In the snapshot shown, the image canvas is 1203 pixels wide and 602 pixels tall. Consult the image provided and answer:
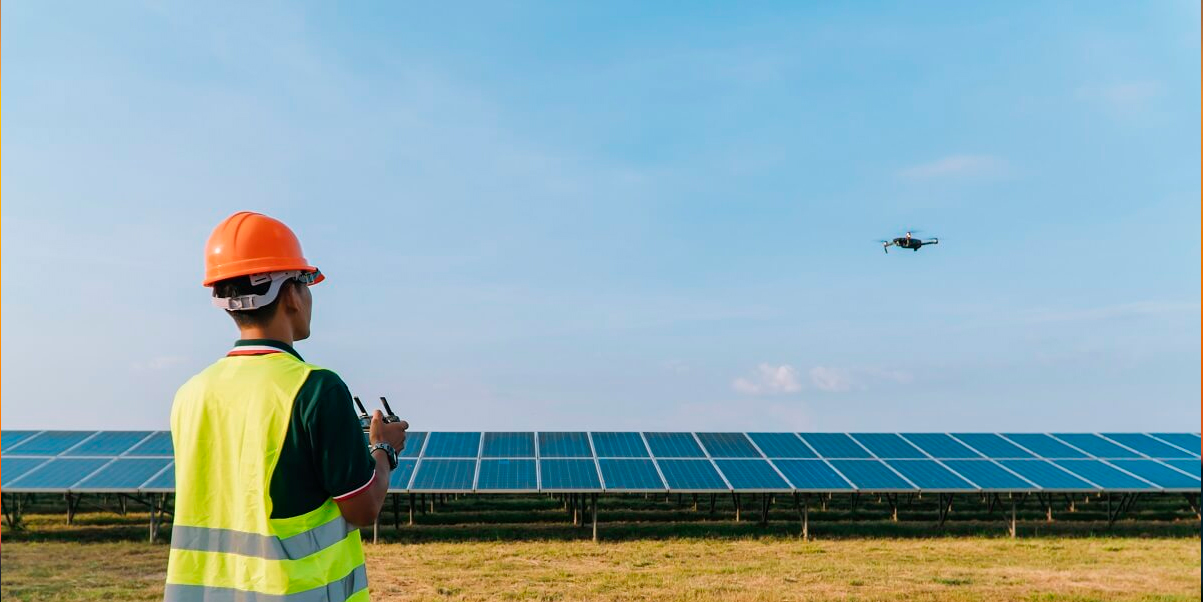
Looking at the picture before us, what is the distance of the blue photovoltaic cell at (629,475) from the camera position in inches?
682

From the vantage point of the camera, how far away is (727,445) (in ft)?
72.0

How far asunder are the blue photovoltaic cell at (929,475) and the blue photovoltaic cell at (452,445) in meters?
9.95

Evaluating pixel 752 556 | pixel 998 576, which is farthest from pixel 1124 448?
pixel 752 556

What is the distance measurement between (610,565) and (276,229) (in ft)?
41.2

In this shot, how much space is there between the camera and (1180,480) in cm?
1989

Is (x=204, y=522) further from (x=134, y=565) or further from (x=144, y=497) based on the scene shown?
(x=144, y=497)

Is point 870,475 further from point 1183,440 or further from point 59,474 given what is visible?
point 59,474

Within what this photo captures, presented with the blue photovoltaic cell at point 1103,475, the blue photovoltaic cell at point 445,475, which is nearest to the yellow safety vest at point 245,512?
the blue photovoltaic cell at point 445,475

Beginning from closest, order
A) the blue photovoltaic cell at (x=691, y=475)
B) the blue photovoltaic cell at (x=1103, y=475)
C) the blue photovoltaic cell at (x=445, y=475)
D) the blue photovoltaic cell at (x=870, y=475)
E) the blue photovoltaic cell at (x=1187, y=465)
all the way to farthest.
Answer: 1. the blue photovoltaic cell at (x=445, y=475)
2. the blue photovoltaic cell at (x=691, y=475)
3. the blue photovoltaic cell at (x=870, y=475)
4. the blue photovoltaic cell at (x=1103, y=475)
5. the blue photovoltaic cell at (x=1187, y=465)

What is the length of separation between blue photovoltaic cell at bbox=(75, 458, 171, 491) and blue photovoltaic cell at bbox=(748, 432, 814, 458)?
13.9m

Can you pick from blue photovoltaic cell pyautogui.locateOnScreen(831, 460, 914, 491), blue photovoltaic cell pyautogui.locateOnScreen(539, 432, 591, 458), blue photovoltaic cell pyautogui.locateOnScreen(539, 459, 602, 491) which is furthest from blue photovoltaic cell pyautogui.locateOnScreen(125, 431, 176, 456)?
blue photovoltaic cell pyautogui.locateOnScreen(831, 460, 914, 491)

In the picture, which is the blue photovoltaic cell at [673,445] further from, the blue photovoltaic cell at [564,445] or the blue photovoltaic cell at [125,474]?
the blue photovoltaic cell at [125,474]

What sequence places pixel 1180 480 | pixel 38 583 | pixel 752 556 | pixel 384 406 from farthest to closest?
pixel 1180 480
pixel 752 556
pixel 38 583
pixel 384 406

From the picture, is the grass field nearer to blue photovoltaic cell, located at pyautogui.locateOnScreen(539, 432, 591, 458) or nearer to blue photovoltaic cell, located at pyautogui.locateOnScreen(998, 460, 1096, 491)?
blue photovoltaic cell, located at pyautogui.locateOnScreen(998, 460, 1096, 491)
